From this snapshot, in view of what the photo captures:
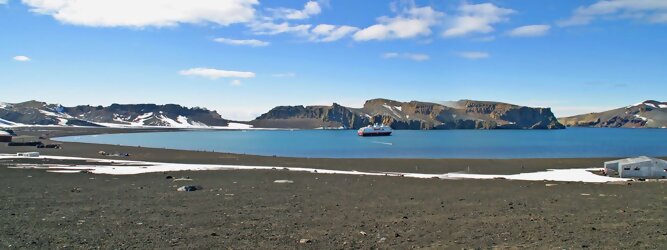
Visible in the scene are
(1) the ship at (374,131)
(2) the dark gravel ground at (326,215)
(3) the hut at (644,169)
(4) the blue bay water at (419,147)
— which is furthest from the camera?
(1) the ship at (374,131)

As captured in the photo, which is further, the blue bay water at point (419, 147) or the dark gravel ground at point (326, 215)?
the blue bay water at point (419, 147)

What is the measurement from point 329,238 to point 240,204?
7103 mm

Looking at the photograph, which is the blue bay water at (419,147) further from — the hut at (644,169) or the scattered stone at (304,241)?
the scattered stone at (304,241)

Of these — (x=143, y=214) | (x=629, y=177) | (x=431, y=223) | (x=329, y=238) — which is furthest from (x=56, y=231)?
(x=629, y=177)

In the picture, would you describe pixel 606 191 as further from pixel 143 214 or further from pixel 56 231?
pixel 56 231

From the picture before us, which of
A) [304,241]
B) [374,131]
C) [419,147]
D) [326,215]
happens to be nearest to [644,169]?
[326,215]

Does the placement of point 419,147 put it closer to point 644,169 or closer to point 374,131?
point 644,169

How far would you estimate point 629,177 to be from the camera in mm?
33156

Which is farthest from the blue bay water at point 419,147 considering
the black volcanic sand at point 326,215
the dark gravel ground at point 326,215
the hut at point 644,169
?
the dark gravel ground at point 326,215

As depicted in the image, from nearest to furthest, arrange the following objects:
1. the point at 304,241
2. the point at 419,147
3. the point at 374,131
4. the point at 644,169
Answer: the point at 304,241
the point at 644,169
the point at 419,147
the point at 374,131

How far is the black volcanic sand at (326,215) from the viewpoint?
38.9ft

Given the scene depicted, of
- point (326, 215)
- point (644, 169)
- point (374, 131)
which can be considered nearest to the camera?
point (326, 215)

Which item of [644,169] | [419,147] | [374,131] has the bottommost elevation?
[419,147]

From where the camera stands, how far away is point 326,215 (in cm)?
1630
